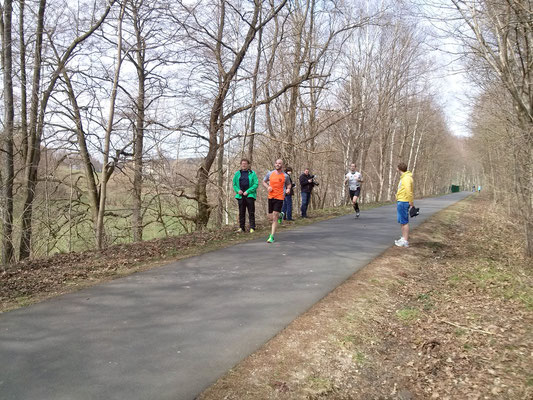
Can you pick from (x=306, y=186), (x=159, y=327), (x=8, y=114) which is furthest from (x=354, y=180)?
(x=8, y=114)

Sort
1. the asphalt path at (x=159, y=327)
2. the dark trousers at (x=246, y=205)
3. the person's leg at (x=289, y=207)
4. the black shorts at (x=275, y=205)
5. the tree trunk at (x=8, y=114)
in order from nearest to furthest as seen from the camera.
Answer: the asphalt path at (x=159, y=327) < the black shorts at (x=275, y=205) < the dark trousers at (x=246, y=205) < the tree trunk at (x=8, y=114) < the person's leg at (x=289, y=207)

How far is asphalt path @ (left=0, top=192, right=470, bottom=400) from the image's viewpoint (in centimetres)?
295

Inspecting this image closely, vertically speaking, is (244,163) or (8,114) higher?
(8,114)

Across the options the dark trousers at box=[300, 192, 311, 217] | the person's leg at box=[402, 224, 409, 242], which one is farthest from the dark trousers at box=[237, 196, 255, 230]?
the dark trousers at box=[300, 192, 311, 217]

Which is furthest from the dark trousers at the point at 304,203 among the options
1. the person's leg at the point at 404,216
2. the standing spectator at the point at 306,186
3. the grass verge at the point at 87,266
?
the person's leg at the point at 404,216

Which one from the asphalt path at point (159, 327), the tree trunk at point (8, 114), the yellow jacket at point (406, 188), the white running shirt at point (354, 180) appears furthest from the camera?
the white running shirt at point (354, 180)

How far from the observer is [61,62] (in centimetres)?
1137

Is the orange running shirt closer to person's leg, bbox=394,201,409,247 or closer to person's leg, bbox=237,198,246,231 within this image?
person's leg, bbox=237,198,246,231

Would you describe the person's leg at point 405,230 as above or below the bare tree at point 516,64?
below

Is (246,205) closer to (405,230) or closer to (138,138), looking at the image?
(405,230)

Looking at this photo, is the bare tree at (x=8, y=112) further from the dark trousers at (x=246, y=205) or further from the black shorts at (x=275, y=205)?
the black shorts at (x=275, y=205)

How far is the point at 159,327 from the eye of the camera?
399 centimetres

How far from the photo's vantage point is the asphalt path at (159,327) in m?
2.95

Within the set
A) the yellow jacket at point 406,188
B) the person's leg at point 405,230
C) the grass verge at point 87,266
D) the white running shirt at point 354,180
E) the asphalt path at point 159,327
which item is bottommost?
the asphalt path at point 159,327
